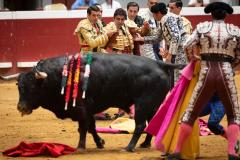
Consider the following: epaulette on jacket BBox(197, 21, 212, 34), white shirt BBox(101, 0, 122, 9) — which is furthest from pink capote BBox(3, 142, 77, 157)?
white shirt BBox(101, 0, 122, 9)

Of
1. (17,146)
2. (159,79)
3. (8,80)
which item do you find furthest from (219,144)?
(8,80)

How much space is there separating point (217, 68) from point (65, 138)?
108 inches

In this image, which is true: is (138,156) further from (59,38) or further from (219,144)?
(59,38)

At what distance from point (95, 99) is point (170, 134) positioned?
1.12 m

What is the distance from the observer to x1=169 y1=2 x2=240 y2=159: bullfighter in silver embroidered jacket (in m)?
7.84

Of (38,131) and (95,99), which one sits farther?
(38,131)

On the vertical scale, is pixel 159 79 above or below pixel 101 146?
above

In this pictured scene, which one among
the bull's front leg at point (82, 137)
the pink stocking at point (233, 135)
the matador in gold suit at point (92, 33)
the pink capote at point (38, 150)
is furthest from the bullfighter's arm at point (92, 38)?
the pink stocking at point (233, 135)

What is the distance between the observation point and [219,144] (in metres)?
9.58

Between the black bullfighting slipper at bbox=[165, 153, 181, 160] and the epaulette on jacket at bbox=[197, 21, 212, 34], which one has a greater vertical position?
the epaulette on jacket at bbox=[197, 21, 212, 34]

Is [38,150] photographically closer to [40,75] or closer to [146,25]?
[40,75]

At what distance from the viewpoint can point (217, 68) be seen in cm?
789

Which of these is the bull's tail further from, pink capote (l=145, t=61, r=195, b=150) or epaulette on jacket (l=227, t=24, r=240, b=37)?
epaulette on jacket (l=227, t=24, r=240, b=37)

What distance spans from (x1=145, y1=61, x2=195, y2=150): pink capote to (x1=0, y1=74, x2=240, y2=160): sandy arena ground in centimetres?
27
